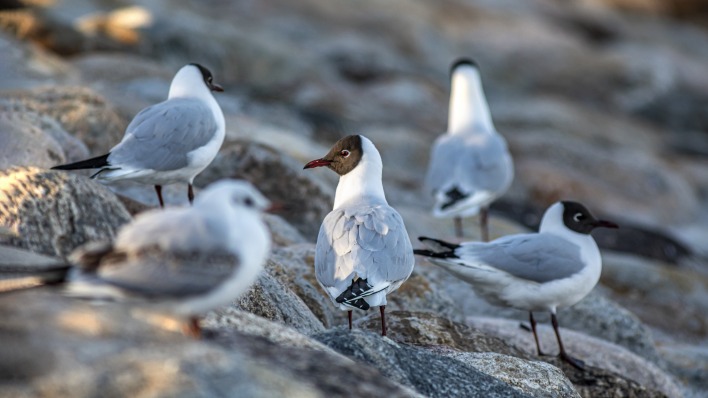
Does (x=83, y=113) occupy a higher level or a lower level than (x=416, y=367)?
higher

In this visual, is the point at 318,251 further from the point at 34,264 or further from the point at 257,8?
the point at 257,8

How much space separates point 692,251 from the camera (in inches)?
733

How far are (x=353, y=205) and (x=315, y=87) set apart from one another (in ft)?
47.1

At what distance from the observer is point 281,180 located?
12391mm

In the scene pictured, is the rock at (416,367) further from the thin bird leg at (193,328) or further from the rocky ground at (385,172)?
the thin bird leg at (193,328)

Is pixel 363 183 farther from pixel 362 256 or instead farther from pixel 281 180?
pixel 281 180

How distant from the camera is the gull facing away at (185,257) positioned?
480 cm

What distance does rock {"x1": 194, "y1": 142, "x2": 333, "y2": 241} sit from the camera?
1233cm

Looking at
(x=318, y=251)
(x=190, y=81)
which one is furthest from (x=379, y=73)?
(x=318, y=251)

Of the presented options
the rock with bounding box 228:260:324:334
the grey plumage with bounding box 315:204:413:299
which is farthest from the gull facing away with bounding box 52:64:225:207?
the grey plumage with bounding box 315:204:413:299

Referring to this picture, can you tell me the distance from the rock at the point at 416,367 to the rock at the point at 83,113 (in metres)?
6.18

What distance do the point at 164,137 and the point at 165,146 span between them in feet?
0.27

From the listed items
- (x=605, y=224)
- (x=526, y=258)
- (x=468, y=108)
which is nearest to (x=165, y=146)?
(x=526, y=258)

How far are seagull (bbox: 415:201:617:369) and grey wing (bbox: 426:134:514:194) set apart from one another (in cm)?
391
